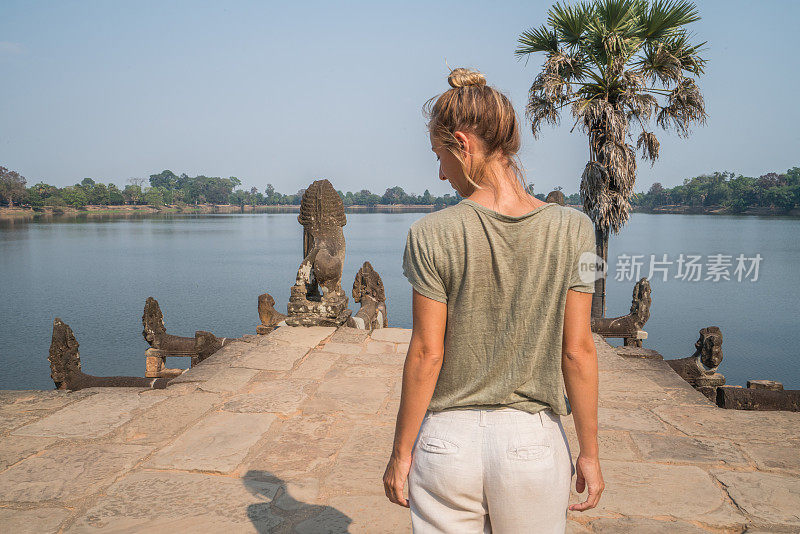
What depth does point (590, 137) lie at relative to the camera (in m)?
13.3

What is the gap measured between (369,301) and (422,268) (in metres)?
9.03

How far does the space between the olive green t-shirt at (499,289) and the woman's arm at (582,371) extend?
0.03m

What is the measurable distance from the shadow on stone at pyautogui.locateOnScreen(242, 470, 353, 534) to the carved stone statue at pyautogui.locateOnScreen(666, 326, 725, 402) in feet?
16.6

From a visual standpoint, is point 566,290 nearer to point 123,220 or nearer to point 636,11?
point 636,11

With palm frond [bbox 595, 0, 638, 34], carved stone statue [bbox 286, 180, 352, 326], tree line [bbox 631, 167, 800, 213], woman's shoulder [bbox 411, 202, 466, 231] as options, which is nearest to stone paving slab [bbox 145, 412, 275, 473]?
woman's shoulder [bbox 411, 202, 466, 231]

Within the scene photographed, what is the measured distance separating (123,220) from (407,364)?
11065 cm

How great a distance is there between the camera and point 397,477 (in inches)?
51.8

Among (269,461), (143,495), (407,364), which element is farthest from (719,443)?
(143,495)

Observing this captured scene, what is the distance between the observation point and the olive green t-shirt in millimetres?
1234

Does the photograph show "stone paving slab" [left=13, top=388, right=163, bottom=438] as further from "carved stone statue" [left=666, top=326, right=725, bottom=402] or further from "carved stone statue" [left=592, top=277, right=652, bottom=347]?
"carved stone statue" [left=592, top=277, right=652, bottom=347]

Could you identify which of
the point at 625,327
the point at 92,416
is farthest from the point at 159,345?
the point at 625,327

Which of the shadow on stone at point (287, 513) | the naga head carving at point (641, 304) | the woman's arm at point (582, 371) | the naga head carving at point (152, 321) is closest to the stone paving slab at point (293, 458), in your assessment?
the shadow on stone at point (287, 513)

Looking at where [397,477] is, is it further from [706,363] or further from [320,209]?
[320,209]

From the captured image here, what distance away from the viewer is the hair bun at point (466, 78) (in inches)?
48.5
